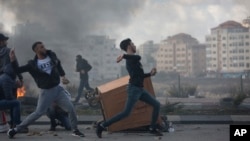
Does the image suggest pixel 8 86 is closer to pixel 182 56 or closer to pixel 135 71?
pixel 135 71

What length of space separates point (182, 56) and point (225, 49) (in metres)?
7.21

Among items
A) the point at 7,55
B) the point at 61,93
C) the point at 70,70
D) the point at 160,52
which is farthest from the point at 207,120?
the point at 160,52

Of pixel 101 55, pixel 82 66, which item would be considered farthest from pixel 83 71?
pixel 101 55

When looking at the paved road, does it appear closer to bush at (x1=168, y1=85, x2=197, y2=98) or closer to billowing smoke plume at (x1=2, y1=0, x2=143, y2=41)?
bush at (x1=168, y1=85, x2=197, y2=98)

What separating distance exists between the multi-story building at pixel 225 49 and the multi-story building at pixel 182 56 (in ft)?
3.46

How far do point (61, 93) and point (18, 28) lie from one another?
61.7 ft

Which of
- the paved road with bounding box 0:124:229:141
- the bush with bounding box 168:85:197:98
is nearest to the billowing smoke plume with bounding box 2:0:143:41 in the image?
the bush with bounding box 168:85:197:98

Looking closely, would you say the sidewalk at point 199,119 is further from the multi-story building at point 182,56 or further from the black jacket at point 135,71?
the multi-story building at point 182,56

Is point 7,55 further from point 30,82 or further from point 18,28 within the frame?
point 18,28

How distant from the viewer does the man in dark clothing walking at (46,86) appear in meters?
8.27

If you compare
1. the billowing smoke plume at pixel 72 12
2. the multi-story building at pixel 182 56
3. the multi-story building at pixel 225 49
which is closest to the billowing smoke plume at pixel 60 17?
the billowing smoke plume at pixel 72 12

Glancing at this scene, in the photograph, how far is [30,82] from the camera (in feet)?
74.4

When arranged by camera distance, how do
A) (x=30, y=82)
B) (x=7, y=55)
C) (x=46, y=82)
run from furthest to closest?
(x=30, y=82), (x=7, y=55), (x=46, y=82)

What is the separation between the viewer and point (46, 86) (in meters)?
8.26
